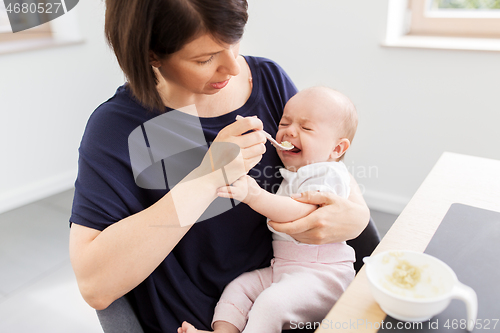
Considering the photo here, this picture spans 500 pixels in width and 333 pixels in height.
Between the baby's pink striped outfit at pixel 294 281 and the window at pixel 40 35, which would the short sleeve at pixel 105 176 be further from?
the window at pixel 40 35

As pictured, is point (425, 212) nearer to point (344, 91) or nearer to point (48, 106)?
point (344, 91)

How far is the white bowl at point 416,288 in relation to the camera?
0.55m

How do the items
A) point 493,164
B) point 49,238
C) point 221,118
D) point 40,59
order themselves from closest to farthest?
1. point 221,118
2. point 493,164
3. point 49,238
4. point 40,59

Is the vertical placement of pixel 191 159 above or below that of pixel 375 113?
above

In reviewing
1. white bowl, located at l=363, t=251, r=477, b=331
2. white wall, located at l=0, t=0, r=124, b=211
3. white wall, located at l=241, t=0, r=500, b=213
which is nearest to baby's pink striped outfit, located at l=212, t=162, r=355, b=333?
white bowl, located at l=363, t=251, r=477, b=331

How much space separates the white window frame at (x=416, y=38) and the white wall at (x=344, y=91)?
0.13 ft

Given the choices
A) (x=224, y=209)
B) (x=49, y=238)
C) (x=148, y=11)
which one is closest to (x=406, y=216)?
(x=224, y=209)

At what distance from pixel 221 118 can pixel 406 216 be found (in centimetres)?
52

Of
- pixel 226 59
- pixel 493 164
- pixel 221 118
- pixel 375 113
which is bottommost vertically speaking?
pixel 375 113

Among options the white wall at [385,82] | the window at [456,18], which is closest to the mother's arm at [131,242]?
the white wall at [385,82]

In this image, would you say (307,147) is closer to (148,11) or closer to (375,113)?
(148,11)

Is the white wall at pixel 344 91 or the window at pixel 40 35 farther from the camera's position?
the window at pixel 40 35

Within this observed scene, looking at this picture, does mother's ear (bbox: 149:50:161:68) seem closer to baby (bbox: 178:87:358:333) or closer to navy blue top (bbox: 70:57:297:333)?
navy blue top (bbox: 70:57:297:333)

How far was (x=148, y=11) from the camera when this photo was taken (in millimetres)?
765
